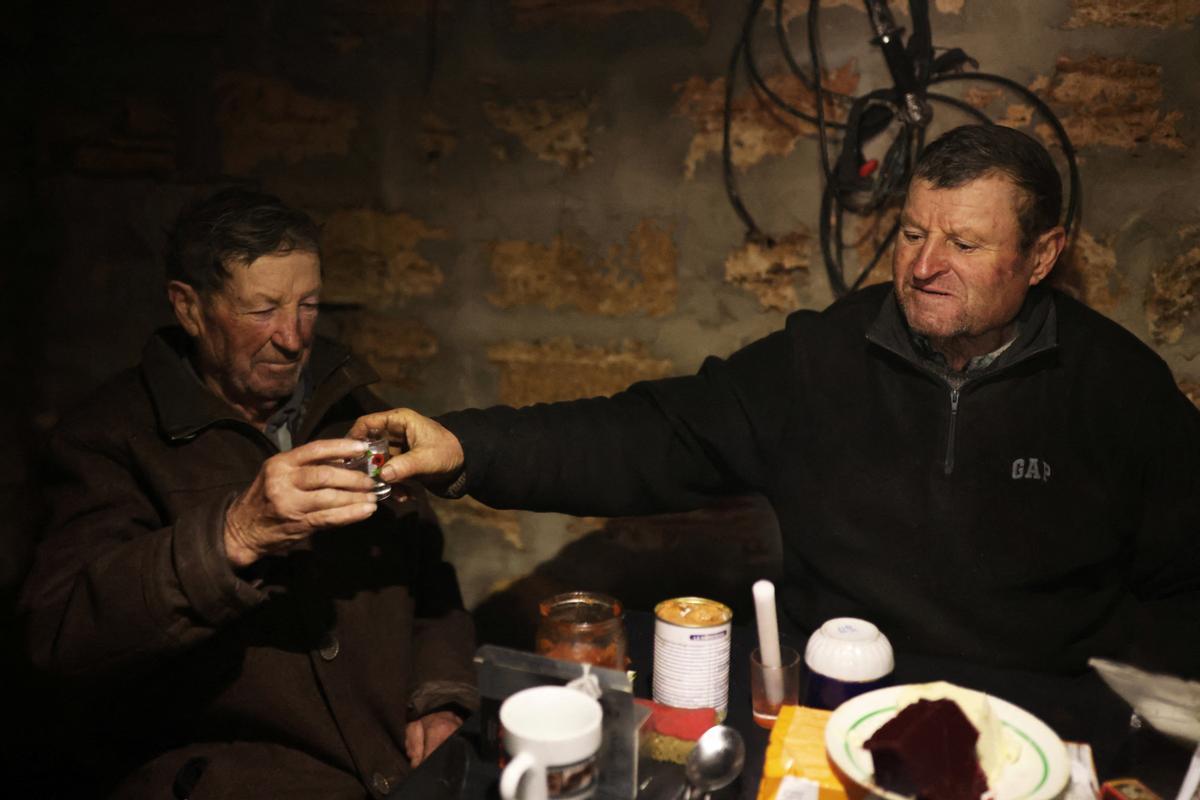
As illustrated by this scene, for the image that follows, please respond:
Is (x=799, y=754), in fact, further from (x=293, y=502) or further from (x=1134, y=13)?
(x=1134, y=13)

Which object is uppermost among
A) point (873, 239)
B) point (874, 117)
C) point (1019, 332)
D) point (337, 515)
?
point (874, 117)

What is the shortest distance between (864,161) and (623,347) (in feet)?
2.46

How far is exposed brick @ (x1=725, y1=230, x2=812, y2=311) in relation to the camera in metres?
2.39

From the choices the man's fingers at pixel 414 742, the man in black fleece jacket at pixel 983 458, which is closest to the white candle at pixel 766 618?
the man in black fleece jacket at pixel 983 458

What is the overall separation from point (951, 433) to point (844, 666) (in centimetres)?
67

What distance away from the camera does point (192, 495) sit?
1.82m

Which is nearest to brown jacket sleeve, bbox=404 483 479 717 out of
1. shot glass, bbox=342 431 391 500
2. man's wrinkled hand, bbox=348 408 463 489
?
man's wrinkled hand, bbox=348 408 463 489

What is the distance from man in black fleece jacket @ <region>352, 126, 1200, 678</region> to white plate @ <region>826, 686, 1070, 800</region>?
0.59 metres

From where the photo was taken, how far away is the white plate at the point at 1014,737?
3.83ft

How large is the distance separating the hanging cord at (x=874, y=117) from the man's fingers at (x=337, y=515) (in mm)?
1258

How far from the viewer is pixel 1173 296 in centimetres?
217

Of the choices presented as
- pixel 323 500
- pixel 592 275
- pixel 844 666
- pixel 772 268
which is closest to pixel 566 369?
pixel 592 275

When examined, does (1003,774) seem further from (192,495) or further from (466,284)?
(466,284)

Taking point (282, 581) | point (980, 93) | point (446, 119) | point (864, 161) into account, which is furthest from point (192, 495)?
point (980, 93)
